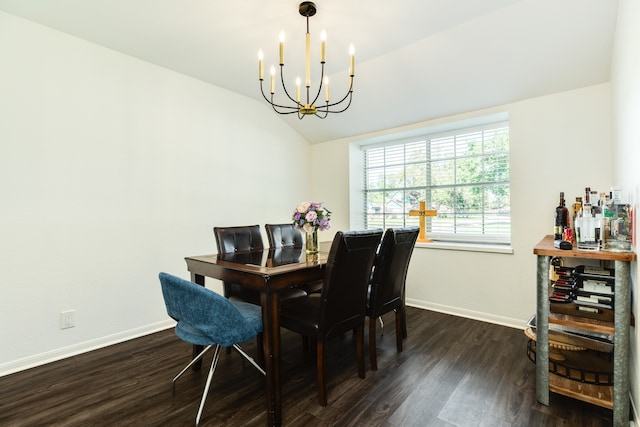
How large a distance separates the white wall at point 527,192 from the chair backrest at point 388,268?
4.19ft

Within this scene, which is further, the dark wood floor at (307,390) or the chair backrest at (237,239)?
the chair backrest at (237,239)

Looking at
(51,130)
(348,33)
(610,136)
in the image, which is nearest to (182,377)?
(51,130)

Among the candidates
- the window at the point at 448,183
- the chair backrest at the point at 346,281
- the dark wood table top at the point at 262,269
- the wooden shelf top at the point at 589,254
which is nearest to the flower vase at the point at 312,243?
the dark wood table top at the point at 262,269

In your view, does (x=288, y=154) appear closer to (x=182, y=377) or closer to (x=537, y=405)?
(x=182, y=377)

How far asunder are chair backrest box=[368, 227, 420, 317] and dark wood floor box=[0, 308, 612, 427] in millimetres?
446

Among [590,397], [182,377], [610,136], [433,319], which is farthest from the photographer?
[433,319]

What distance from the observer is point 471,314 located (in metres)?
3.31

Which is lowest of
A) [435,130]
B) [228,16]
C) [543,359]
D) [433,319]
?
[433,319]

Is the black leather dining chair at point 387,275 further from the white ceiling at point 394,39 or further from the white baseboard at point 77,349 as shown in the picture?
the white baseboard at point 77,349

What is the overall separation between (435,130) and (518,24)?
1478 mm

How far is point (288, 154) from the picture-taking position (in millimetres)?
4488

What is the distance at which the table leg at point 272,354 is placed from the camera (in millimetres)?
1657

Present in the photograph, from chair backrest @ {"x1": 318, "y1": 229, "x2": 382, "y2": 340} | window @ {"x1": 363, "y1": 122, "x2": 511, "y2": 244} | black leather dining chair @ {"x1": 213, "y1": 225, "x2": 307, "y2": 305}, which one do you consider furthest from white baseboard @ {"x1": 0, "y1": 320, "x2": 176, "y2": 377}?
window @ {"x1": 363, "y1": 122, "x2": 511, "y2": 244}

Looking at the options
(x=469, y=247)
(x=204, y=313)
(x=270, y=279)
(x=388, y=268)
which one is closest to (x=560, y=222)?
(x=469, y=247)
